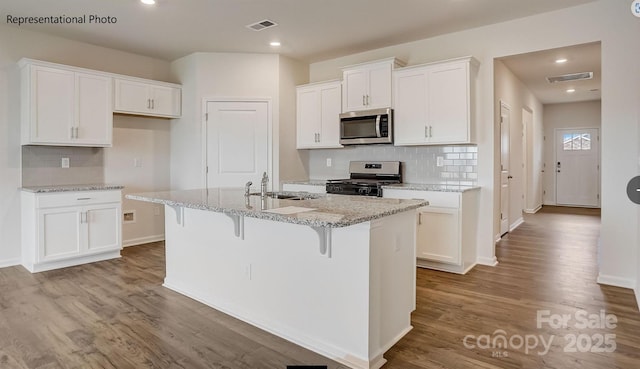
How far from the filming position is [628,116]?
132 inches

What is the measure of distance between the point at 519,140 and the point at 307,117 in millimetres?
3877

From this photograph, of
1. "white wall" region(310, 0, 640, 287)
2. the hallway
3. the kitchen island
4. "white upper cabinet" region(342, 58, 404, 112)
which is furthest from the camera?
"white upper cabinet" region(342, 58, 404, 112)

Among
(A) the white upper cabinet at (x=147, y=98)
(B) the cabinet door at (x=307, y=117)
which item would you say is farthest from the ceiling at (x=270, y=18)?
(B) the cabinet door at (x=307, y=117)

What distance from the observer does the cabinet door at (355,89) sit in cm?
466

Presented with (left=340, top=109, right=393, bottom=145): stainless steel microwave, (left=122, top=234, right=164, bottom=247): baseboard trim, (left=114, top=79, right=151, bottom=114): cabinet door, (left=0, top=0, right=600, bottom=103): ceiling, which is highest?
(left=0, top=0, right=600, bottom=103): ceiling

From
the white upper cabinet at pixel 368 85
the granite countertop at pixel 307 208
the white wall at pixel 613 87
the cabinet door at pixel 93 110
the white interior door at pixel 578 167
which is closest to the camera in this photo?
the granite countertop at pixel 307 208

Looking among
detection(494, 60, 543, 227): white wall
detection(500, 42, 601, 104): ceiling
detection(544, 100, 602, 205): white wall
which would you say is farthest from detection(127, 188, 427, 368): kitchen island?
detection(544, 100, 602, 205): white wall

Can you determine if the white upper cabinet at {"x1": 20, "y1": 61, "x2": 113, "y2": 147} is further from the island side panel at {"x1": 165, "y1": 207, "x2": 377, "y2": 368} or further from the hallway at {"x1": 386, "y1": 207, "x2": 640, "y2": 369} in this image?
the hallway at {"x1": 386, "y1": 207, "x2": 640, "y2": 369}

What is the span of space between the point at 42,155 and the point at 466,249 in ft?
15.8

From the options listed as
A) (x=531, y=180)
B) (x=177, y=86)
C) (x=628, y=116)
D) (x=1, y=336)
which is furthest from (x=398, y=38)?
(x=531, y=180)

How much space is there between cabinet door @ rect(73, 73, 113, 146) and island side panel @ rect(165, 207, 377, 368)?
196 centimetres

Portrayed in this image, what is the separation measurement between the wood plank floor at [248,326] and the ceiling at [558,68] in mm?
2418

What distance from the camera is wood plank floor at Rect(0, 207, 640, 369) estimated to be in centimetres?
217

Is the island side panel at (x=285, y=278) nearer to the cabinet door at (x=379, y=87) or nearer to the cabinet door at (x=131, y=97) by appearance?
the cabinet door at (x=131, y=97)
